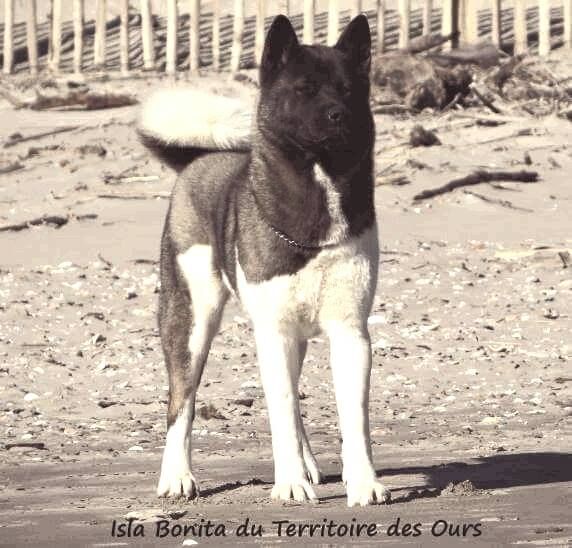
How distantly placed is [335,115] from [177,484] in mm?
1610

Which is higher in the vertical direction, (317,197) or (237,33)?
(317,197)

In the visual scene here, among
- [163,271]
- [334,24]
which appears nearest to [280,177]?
[163,271]

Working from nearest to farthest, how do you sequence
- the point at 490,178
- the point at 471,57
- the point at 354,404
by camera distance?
the point at 354,404 → the point at 490,178 → the point at 471,57

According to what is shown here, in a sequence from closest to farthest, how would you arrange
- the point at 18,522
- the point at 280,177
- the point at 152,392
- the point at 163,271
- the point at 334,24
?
the point at 18,522, the point at 280,177, the point at 163,271, the point at 152,392, the point at 334,24

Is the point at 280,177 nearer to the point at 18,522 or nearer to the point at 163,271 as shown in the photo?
the point at 163,271

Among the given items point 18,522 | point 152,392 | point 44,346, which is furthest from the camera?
point 44,346

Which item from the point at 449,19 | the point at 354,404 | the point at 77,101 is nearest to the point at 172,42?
the point at 77,101

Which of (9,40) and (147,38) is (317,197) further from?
(9,40)

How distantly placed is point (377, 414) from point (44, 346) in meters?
2.64

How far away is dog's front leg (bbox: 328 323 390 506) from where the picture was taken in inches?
236

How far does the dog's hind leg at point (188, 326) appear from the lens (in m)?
6.71

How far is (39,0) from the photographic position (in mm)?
31875

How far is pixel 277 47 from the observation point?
6277 mm

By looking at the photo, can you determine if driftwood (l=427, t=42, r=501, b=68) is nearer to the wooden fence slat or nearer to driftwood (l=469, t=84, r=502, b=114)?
driftwood (l=469, t=84, r=502, b=114)
